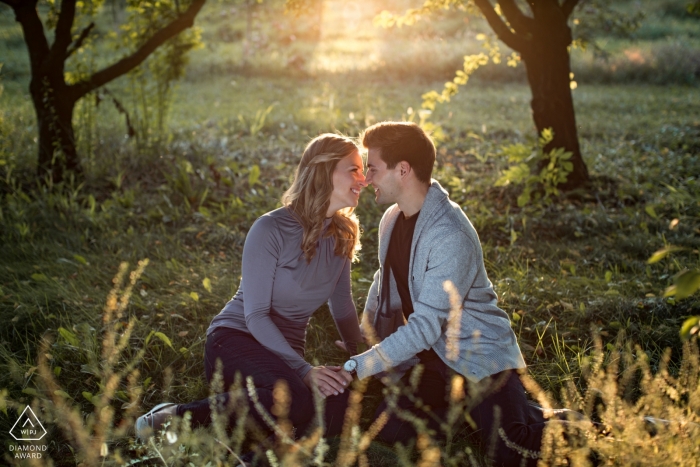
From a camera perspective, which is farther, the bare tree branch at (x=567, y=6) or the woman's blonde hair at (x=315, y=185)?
the bare tree branch at (x=567, y=6)

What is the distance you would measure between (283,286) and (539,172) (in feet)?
13.2

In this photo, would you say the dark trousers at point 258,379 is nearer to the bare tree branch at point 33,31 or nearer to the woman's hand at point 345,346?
the woman's hand at point 345,346

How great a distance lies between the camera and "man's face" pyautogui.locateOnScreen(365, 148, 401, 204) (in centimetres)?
316

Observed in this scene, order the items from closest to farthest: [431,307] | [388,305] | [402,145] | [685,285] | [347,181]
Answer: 1. [685,285]
2. [431,307]
3. [402,145]
4. [347,181]
5. [388,305]

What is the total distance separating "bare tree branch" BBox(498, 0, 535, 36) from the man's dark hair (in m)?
3.53

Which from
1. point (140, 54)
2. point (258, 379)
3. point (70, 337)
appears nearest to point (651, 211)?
point (258, 379)

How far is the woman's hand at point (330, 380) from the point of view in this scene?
3000 mm

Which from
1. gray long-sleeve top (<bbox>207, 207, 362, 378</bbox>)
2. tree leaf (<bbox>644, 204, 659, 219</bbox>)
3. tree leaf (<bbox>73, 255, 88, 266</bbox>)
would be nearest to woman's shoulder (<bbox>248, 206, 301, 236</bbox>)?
gray long-sleeve top (<bbox>207, 207, 362, 378</bbox>)

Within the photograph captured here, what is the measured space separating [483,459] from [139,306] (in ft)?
8.65

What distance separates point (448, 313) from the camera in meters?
3.03

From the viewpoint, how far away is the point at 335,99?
11961mm

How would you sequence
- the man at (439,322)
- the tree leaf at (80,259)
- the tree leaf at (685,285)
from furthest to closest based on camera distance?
1. the tree leaf at (80,259)
2. the man at (439,322)
3. the tree leaf at (685,285)

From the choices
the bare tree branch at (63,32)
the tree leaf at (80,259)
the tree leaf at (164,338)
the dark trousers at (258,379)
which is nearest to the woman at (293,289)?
the dark trousers at (258,379)

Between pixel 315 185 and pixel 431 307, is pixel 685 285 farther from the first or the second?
pixel 315 185
